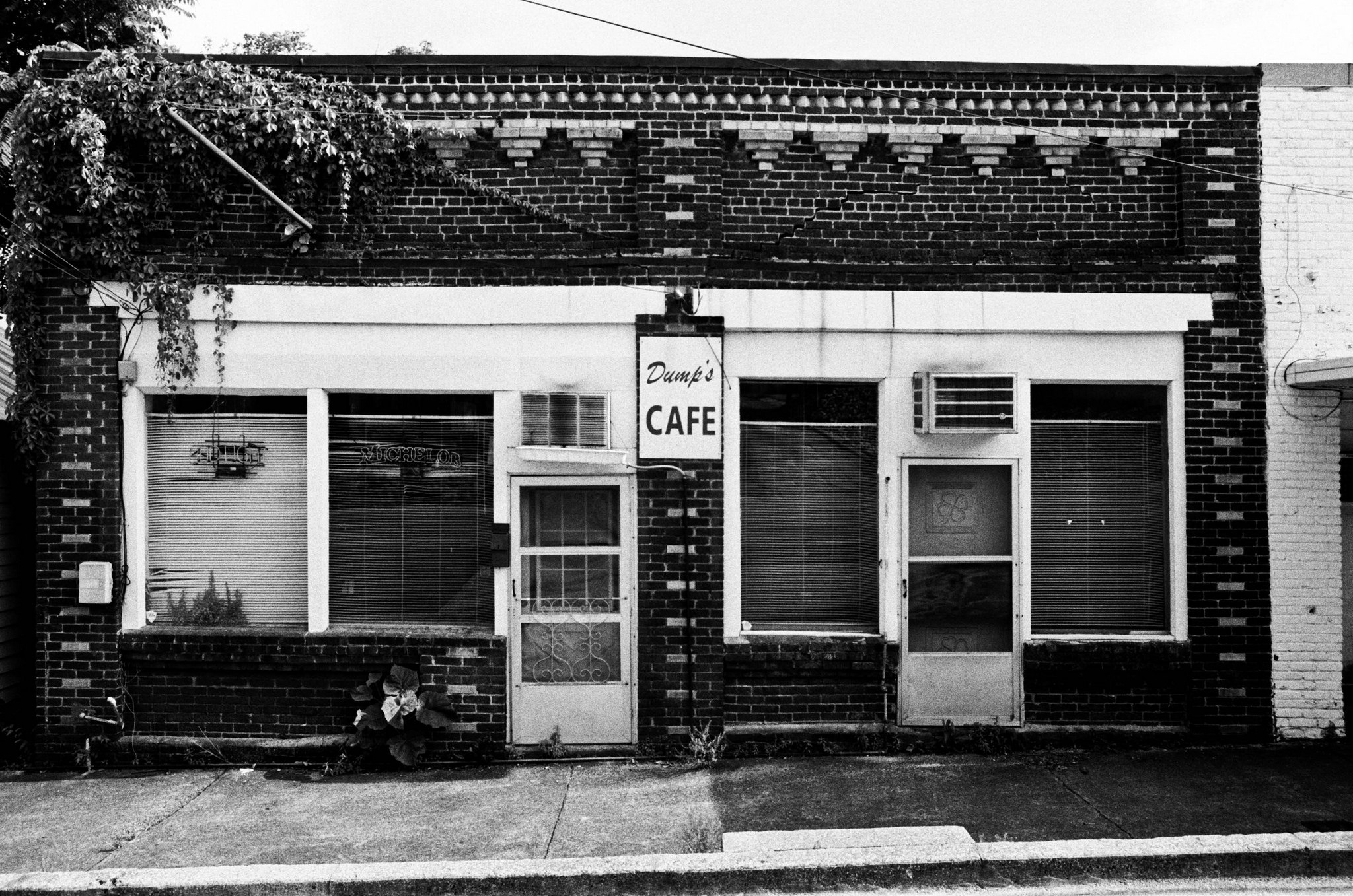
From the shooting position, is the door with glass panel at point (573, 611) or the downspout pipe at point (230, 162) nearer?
the downspout pipe at point (230, 162)

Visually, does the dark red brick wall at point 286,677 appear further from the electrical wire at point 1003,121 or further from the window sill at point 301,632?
the electrical wire at point 1003,121

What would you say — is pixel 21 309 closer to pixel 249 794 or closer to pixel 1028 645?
pixel 249 794

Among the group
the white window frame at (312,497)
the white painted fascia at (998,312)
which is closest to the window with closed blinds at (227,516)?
the white window frame at (312,497)

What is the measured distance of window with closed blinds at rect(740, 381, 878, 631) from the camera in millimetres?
7617

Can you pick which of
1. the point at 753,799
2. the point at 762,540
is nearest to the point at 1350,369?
the point at 762,540

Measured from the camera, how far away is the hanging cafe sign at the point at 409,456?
7.56m

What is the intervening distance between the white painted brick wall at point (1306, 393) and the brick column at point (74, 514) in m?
8.73

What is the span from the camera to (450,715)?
729 centimetres

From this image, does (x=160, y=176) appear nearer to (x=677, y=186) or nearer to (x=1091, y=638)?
(x=677, y=186)

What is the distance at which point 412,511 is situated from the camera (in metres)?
7.59

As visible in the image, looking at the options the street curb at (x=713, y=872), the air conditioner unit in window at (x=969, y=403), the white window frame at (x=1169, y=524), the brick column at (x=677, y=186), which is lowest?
the street curb at (x=713, y=872)

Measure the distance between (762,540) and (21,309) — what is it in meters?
5.79

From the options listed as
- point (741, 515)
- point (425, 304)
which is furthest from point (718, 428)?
point (425, 304)

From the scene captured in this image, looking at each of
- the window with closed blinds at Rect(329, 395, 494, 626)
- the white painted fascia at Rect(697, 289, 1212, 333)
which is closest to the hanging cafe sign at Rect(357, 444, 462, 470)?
the window with closed blinds at Rect(329, 395, 494, 626)
